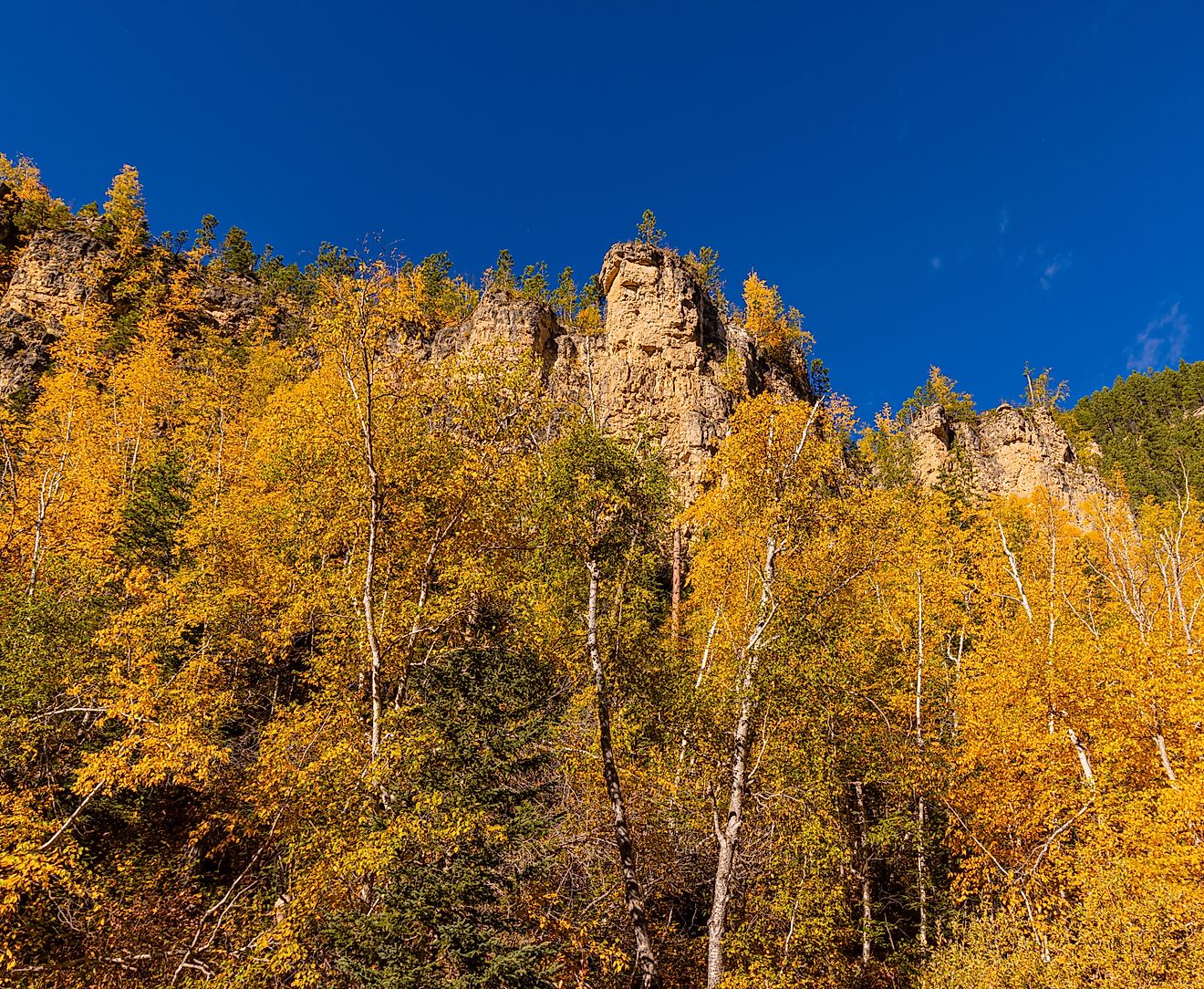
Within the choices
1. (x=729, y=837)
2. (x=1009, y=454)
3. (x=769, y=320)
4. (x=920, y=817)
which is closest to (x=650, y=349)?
(x=769, y=320)

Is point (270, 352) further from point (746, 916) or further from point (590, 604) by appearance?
point (746, 916)

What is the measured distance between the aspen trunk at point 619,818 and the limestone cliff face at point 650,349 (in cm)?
2458

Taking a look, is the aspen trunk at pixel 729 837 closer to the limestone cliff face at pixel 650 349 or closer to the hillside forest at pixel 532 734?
the hillside forest at pixel 532 734

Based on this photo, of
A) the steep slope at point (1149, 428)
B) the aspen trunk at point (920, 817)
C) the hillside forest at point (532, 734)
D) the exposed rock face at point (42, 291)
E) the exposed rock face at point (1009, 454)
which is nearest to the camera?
the hillside forest at point (532, 734)

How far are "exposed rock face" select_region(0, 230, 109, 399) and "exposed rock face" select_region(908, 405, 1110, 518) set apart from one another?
6164cm

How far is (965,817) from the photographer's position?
50.9 feet

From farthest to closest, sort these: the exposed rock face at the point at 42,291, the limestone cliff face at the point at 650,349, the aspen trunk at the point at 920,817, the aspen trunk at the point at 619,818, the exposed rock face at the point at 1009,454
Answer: the exposed rock face at the point at 1009,454 < the exposed rock face at the point at 42,291 < the limestone cliff face at the point at 650,349 < the aspen trunk at the point at 920,817 < the aspen trunk at the point at 619,818

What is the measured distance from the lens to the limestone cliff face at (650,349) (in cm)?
3662

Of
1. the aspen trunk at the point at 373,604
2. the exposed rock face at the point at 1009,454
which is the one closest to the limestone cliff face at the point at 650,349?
the exposed rock face at the point at 1009,454

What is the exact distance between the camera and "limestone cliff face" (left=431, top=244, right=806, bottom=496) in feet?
120

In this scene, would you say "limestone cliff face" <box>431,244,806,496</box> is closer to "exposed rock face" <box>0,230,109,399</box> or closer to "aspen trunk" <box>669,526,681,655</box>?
"aspen trunk" <box>669,526,681,655</box>

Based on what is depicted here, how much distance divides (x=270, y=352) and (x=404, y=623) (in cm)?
3177

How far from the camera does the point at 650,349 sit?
38906 millimetres

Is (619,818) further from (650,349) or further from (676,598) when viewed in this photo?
(650,349)
